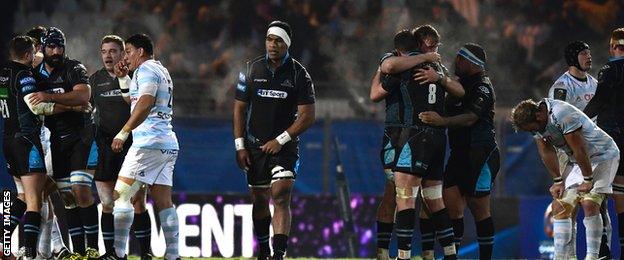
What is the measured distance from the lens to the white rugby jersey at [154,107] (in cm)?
1106

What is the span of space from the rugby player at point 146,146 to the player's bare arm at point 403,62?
1925mm

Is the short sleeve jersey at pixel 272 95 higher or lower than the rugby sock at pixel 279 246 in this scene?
higher

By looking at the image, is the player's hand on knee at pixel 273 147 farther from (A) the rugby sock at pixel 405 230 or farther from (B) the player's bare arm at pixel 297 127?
(A) the rugby sock at pixel 405 230

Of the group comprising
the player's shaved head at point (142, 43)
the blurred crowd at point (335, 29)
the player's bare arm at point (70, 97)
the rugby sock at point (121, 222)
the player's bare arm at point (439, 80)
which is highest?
the blurred crowd at point (335, 29)

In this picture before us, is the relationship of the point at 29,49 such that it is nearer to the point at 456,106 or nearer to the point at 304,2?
the point at 456,106

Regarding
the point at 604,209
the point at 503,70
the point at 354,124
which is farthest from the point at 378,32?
the point at 604,209

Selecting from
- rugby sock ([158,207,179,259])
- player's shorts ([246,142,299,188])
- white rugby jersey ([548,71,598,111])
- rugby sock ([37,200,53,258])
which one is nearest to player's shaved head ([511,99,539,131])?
white rugby jersey ([548,71,598,111])

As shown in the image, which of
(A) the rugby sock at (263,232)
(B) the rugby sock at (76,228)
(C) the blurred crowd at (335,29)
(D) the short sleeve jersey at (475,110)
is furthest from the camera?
(C) the blurred crowd at (335,29)

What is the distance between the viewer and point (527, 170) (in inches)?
699

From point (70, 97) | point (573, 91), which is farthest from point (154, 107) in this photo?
point (573, 91)

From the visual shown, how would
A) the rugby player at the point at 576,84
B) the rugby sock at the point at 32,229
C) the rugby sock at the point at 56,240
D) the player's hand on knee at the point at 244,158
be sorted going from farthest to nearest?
the rugby player at the point at 576,84, the rugby sock at the point at 56,240, the player's hand on knee at the point at 244,158, the rugby sock at the point at 32,229

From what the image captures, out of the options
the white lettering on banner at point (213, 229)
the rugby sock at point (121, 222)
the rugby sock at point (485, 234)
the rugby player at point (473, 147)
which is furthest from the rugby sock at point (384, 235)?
the white lettering on banner at point (213, 229)

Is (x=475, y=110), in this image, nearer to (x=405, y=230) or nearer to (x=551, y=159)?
(x=551, y=159)

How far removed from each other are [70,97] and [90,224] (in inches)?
49.7
